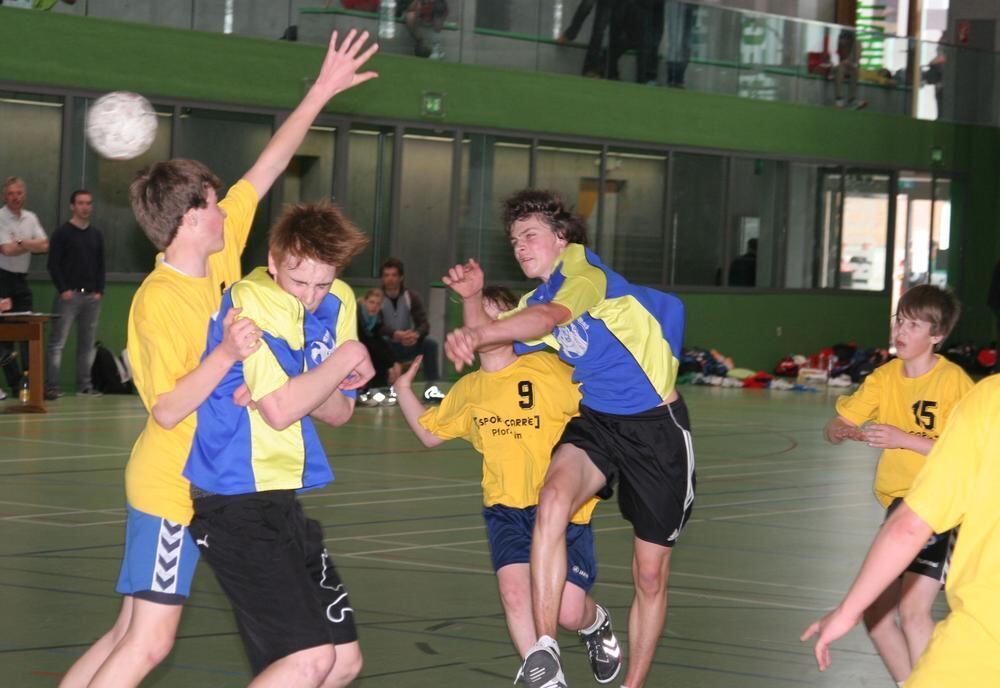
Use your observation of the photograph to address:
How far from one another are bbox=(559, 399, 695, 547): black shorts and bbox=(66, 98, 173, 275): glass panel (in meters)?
12.8

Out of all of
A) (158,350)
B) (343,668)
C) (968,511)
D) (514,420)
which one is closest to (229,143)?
(514,420)

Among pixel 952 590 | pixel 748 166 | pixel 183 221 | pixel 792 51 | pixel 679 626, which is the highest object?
pixel 792 51

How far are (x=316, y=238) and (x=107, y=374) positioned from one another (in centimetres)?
1372

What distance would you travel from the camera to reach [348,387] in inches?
183

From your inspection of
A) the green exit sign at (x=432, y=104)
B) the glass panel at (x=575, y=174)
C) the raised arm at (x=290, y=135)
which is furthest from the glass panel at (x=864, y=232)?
the raised arm at (x=290, y=135)

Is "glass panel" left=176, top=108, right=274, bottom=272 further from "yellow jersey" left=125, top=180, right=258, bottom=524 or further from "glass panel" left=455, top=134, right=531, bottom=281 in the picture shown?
"yellow jersey" left=125, top=180, right=258, bottom=524

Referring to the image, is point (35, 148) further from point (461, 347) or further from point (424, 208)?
point (461, 347)

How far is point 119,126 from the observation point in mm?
15102

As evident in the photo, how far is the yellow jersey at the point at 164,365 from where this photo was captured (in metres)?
4.44

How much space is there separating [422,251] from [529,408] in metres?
16.0

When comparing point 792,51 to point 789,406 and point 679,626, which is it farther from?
point 679,626

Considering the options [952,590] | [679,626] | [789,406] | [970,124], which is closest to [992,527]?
[952,590]

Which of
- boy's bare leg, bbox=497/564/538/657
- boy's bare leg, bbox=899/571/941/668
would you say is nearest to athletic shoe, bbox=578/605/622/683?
boy's bare leg, bbox=497/564/538/657

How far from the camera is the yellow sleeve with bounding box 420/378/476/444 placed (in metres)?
6.47
